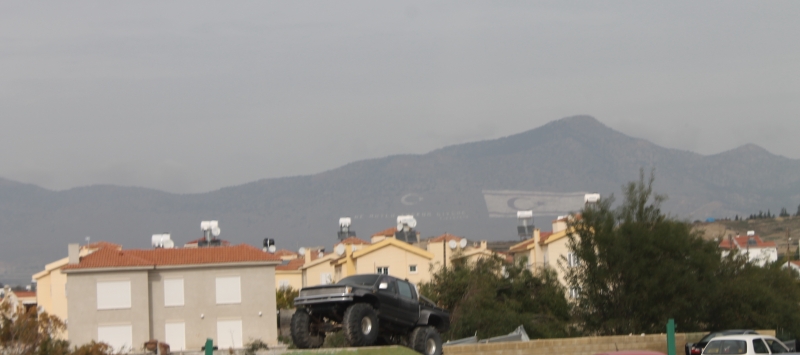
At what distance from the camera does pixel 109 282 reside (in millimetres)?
50188

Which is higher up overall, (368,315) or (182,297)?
(182,297)

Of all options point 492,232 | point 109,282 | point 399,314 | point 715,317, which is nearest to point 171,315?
point 109,282

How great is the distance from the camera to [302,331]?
2361 centimetres

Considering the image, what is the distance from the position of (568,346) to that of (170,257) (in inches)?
1154

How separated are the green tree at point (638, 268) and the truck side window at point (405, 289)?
54.2ft

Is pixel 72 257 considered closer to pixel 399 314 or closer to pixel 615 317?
pixel 615 317

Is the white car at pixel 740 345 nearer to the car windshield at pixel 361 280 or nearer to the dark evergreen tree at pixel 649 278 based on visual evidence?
the car windshield at pixel 361 280

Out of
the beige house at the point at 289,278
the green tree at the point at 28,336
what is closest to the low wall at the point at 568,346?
the green tree at the point at 28,336

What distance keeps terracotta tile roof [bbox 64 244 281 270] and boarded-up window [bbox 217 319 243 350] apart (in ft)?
10.3

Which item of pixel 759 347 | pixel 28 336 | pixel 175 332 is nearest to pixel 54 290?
pixel 175 332

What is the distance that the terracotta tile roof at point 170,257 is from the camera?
167ft

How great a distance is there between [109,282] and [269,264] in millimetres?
7800

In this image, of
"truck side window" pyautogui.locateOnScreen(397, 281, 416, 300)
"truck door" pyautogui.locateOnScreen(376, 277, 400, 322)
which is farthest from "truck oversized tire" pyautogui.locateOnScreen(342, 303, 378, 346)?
"truck side window" pyautogui.locateOnScreen(397, 281, 416, 300)

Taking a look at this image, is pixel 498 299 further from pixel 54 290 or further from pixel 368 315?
pixel 54 290
